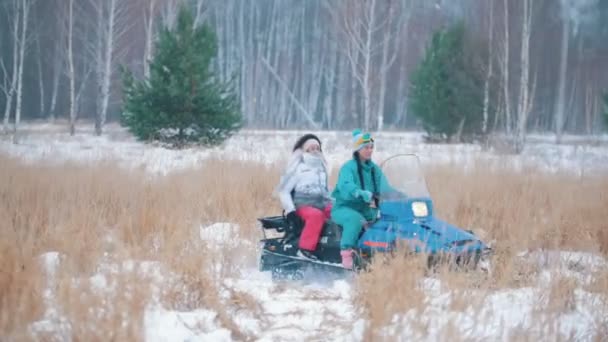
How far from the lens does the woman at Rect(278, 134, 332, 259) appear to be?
16.6ft

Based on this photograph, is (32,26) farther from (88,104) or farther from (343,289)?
(343,289)

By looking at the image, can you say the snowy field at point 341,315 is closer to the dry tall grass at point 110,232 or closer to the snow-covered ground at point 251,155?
the dry tall grass at point 110,232

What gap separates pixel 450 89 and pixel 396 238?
1845 centimetres

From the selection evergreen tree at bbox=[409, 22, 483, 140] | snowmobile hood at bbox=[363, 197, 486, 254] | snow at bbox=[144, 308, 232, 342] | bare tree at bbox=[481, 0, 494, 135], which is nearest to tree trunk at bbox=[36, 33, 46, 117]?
evergreen tree at bbox=[409, 22, 483, 140]

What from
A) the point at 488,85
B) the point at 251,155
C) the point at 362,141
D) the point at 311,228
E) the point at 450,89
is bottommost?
the point at 311,228

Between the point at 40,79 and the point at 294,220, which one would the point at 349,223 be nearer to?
the point at 294,220

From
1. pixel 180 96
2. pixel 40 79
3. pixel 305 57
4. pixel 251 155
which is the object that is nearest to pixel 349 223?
pixel 251 155

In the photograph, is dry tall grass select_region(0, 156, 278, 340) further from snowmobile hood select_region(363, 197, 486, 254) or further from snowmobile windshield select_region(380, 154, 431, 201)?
snowmobile windshield select_region(380, 154, 431, 201)

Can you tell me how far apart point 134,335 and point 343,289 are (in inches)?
75.3

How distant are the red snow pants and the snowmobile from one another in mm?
104

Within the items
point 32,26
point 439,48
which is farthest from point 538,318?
point 32,26

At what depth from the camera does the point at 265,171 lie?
8.91 metres

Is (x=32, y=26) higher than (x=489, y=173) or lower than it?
higher

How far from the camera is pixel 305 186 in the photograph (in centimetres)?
534
